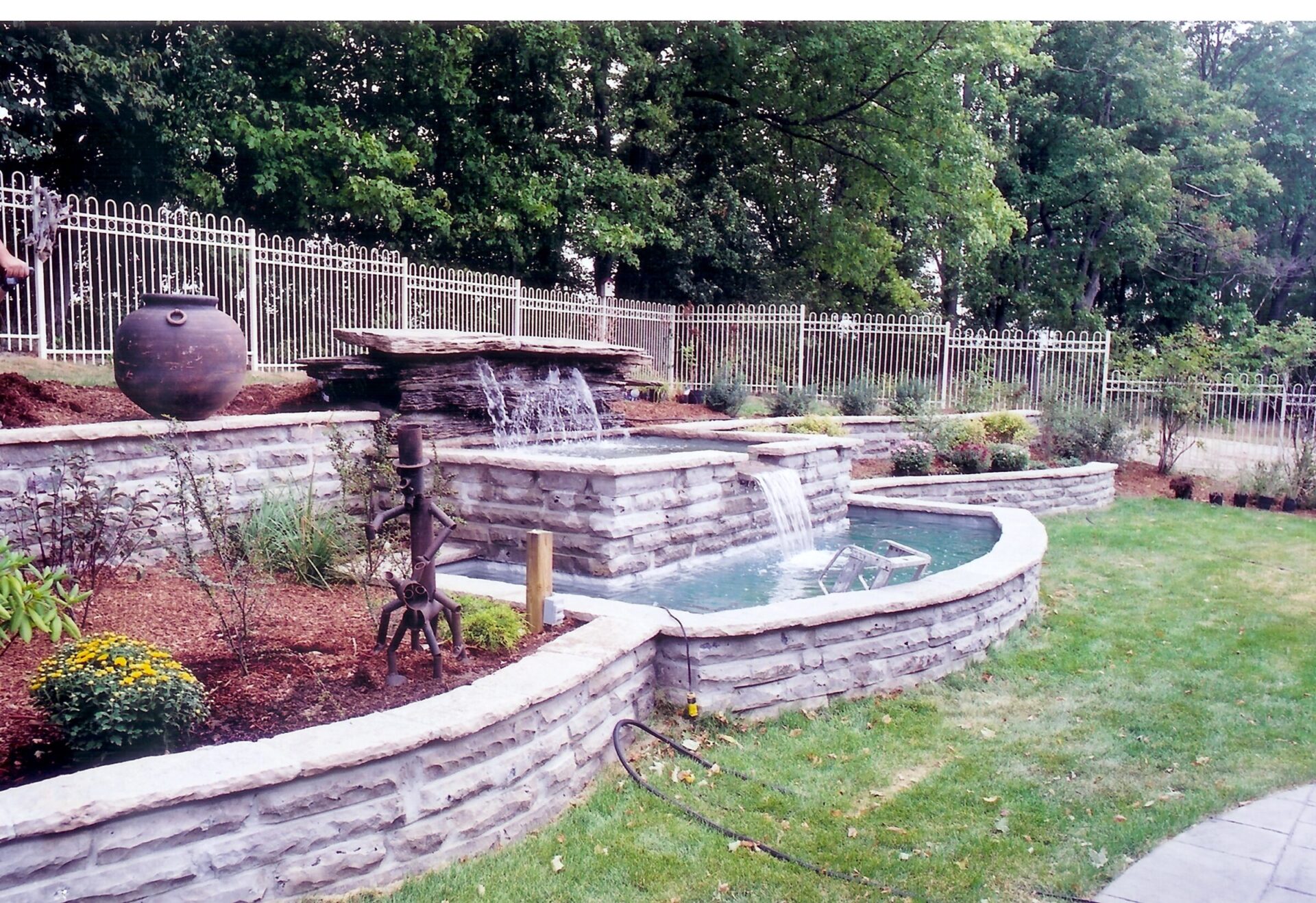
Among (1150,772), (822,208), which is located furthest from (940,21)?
(1150,772)

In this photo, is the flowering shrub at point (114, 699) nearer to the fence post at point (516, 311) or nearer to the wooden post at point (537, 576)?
the wooden post at point (537, 576)

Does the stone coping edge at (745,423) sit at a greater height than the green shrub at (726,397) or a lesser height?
lesser

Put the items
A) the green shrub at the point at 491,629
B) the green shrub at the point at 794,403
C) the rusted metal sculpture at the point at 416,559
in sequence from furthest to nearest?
1. the green shrub at the point at 794,403
2. the green shrub at the point at 491,629
3. the rusted metal sculpture at the point at 416,559

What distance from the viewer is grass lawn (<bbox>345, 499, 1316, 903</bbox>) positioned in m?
2.56

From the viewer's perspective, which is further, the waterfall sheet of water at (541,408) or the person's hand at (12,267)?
→ the waterfall sheet of water at (541,408)

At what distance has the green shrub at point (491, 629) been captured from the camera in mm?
3400

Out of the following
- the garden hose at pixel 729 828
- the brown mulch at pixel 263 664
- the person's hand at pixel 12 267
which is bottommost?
the garden hose at pixel 729 828

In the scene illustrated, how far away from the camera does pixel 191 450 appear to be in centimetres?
482

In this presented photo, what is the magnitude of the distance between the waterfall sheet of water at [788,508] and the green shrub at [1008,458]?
139 inches

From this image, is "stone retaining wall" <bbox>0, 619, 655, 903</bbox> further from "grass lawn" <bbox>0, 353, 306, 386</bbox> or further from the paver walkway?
"grass lawn" <bbox>0, 353, 306, 386</bbox>

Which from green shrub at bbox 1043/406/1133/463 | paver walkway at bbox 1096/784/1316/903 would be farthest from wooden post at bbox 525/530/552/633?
green shrub at bbox 1043/406/1133/463

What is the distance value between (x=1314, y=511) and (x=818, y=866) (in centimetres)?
945

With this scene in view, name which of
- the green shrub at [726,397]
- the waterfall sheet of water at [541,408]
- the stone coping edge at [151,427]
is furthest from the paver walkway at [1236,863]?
the green shrub at [726,397]

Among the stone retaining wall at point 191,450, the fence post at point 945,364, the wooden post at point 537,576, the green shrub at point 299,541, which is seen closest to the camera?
the wooden post at point 537,576
